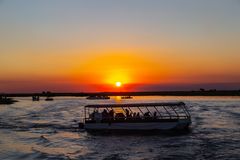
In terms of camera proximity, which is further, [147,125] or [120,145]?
[147,125]

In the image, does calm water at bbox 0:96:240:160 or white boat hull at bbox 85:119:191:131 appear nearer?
calm water at bbox 0:96:240:160

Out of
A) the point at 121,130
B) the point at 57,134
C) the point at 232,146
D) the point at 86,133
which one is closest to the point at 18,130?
the point at 57,134

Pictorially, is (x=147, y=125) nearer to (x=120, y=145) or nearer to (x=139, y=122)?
(x=139, y=122)

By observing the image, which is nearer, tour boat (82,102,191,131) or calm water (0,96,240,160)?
calm water (0,96,240,160)

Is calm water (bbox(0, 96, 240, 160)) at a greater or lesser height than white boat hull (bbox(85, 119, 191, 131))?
lesser

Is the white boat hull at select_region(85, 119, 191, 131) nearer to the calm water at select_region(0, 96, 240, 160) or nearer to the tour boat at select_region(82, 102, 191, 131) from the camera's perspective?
the tour boat at select_region(82, 102, 191, 131)

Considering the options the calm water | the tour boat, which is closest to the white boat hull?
the tour boat

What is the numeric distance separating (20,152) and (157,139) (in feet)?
50.0

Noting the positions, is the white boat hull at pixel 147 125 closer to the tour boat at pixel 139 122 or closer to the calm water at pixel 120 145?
the tour boat at pixel 139 122

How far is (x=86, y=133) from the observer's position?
50.3 metres

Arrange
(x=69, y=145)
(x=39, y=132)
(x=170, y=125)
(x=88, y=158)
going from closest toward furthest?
1. (x=88, y=158)
2. (x=69, y=145)
3. (x=170, y=125)
4. (x=39, y=132)

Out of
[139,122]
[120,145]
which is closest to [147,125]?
[139,122]

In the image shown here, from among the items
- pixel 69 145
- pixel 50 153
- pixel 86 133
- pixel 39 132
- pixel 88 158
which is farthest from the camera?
pixel 39 132

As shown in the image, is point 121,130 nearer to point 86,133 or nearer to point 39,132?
point 86,133
